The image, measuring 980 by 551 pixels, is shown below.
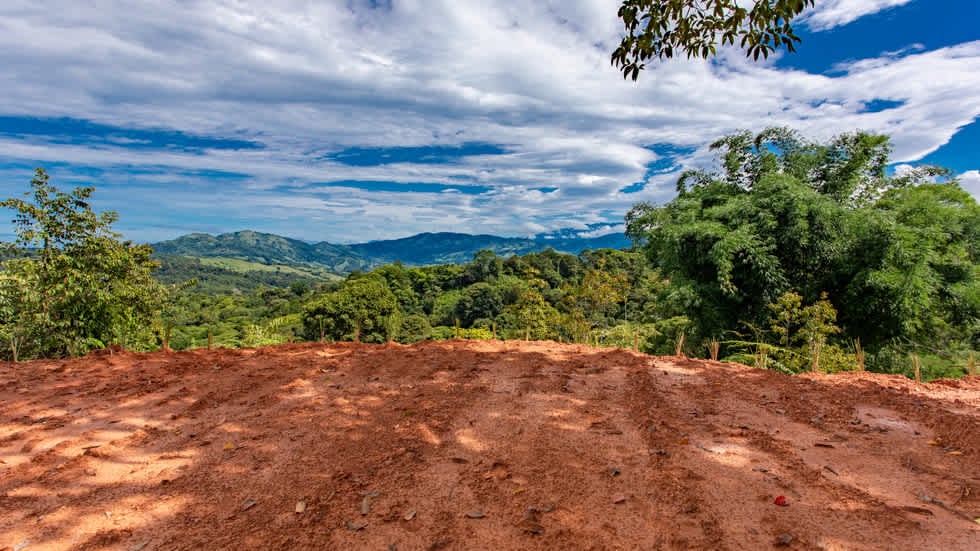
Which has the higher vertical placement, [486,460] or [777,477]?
[777,477]

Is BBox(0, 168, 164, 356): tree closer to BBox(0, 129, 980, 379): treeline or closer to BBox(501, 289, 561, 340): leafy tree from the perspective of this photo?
BBox(0, 129, 980, 379): treeline

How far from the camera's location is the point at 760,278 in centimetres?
880

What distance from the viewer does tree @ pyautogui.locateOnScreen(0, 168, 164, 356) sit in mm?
7016

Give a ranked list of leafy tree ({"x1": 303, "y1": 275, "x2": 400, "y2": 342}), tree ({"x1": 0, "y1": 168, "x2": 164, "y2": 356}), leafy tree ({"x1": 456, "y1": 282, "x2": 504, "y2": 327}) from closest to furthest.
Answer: tree ({"x1": 0, "y1": 168, "x2": 164, "y2": 356})
leafy tree ({"x1": 303, "y1": 275, "x2": 400, "y2": 342})
leafy tree ({"x1": 456, "y1": 282, "x2": 504, "y2": 327})

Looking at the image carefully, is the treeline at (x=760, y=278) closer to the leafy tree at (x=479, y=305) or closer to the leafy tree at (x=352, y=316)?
the leafy tree at (x=352, y=316)

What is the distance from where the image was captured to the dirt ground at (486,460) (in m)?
2.29

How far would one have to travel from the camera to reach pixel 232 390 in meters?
4.60

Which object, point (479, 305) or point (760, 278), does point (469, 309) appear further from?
point (760, 278)

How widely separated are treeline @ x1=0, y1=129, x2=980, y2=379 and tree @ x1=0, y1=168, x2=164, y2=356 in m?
0.02

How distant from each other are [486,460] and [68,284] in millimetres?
8386

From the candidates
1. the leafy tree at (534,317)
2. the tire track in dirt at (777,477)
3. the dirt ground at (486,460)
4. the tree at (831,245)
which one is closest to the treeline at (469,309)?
the leafy tree at (534,317)

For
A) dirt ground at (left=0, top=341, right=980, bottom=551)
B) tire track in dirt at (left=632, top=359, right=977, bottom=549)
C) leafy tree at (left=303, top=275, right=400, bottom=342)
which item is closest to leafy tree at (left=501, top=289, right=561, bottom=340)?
dirt ground at (left=0, top=341, right=980, bottom=551)

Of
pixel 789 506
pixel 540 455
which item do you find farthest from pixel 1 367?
pixel 789 506

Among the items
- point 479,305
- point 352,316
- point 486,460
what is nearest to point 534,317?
point 486,460
